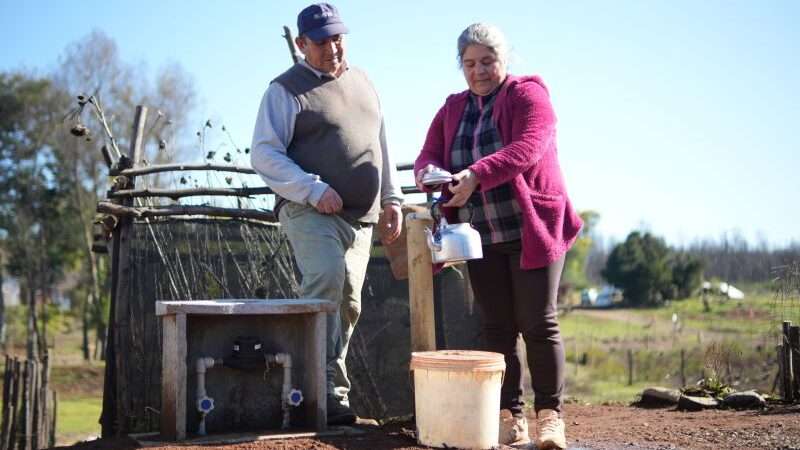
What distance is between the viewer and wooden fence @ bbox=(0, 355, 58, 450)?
10312 mm

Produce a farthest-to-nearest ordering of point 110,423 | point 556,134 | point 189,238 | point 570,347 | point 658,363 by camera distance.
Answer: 1. point 570,347
2. point 658,363
3. point 189,238
4. point 110,423
5. point 556,134

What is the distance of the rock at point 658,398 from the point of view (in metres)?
6.46

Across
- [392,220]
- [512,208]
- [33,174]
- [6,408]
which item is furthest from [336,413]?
[33,174]

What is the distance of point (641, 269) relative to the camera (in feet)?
116

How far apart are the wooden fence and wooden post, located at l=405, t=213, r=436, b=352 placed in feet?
23.8

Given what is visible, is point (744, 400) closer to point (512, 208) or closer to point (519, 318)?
point (519, 318)

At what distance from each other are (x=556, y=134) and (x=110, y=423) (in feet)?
10.8

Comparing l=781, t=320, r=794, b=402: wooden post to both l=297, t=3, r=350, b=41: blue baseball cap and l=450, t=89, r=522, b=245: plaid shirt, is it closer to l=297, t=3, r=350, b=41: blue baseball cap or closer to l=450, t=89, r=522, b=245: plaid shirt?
l=450, t=89, r=522, b=245: plaid shirt

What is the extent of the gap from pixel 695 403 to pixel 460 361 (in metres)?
2.86

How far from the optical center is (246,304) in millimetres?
4094

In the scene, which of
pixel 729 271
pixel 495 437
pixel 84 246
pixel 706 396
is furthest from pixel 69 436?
pixel 729 271

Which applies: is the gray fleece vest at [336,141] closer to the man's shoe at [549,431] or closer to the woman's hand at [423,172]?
the woman's hand at [423,172]

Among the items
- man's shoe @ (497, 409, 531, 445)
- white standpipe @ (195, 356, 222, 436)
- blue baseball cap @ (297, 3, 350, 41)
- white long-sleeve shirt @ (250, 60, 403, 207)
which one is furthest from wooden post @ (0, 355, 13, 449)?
man's shoe @ (497, 409, 531, 445)

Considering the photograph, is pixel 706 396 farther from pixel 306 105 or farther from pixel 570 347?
pixel 570 347
